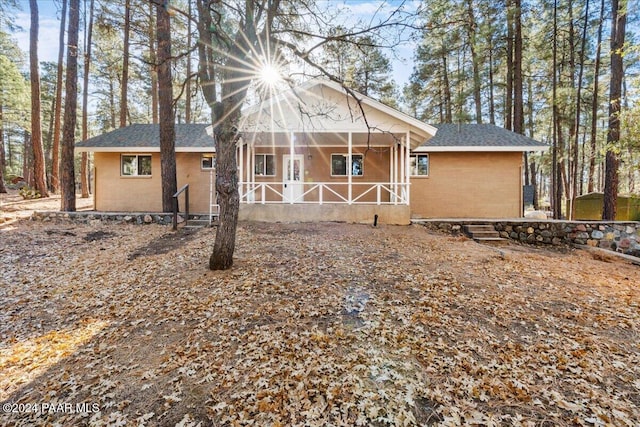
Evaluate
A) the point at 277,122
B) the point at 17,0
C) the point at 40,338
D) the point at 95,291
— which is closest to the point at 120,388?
the point at 40,338

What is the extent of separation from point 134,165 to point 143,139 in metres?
1.14

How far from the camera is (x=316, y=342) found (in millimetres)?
3270

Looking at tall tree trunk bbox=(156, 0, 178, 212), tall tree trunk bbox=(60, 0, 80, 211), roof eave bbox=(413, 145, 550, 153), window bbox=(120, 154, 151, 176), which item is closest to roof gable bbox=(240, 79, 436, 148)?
roof eave bbox=(413, 145, 550, 153)

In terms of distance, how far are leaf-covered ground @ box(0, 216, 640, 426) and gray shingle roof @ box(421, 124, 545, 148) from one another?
653cm

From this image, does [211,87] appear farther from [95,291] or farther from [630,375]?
[630,375]

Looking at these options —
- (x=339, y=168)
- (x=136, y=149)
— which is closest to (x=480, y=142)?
(x=339, y=168)

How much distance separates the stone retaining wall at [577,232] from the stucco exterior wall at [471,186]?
84.1 inches

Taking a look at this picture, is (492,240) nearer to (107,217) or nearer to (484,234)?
(484,234)

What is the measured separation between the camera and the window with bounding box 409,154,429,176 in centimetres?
1230

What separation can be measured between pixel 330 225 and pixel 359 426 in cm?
712

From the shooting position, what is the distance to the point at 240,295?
4.41 meters

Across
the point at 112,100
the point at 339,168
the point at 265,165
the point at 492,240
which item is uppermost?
the point at 112,100

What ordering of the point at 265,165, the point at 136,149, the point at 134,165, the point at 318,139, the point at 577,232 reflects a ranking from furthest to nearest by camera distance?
the point at 265,165
the point at 134,165
the point at 136,149
the point at 318,139
the point at 577,232

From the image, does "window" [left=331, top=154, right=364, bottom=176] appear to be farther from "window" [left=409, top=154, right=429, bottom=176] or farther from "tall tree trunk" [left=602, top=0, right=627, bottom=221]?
"tall tree trunk" [left=602, top=0, right=627, bottom=221]
